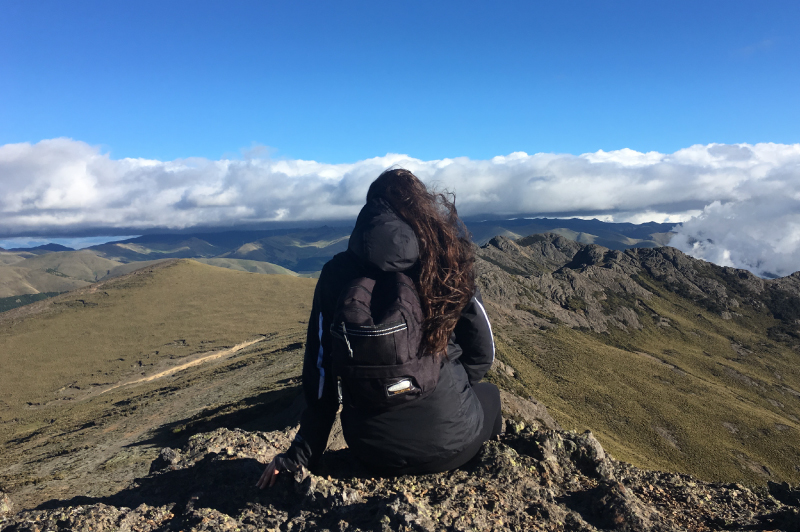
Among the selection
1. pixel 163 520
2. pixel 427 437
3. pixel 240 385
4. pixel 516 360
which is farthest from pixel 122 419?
pixel 516 360

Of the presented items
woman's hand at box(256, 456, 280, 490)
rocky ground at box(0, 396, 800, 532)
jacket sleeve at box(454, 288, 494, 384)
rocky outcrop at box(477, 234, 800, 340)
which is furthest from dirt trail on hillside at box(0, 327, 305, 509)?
rocky outcrop at box(477, 234, 800, 340)

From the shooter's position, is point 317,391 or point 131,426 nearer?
point 317,391

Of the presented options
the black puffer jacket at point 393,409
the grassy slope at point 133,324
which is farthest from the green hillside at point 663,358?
the grassy slope at point 133,324

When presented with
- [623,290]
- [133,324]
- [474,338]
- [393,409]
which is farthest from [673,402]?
[133,324]

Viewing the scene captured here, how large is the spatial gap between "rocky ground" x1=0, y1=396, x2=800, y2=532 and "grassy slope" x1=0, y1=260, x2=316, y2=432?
182 feet

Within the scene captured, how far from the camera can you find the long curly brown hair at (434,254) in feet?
12.6

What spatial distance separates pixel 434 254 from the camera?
3953mm

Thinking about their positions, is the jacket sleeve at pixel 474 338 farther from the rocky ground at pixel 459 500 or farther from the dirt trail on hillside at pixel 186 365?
the dirt trail on hillside at pixel 186 365

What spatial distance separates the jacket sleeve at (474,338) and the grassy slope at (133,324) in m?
58.8

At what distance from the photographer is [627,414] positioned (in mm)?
54312

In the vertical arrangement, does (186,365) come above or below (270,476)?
below

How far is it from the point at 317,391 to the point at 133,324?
11058 centimetres

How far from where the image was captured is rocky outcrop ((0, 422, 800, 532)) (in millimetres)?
4074

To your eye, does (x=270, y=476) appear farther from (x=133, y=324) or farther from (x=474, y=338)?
(x=133, y=324)
